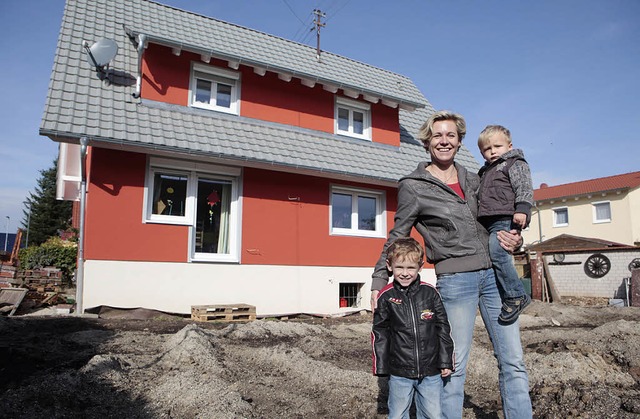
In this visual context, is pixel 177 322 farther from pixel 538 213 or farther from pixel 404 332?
pixel 538 213

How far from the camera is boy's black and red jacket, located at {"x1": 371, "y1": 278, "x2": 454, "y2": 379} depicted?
8.32ft

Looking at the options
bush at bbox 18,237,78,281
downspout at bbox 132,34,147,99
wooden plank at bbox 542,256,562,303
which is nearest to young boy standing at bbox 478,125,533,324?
downspout at bbox 132,34,147,99

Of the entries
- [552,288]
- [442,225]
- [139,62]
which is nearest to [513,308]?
[442,225]

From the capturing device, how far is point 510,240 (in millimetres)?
2574

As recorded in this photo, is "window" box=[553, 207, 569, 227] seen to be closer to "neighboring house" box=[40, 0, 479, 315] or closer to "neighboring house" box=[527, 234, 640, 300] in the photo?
"neighboring house" box=[527, 234, 640, 300]

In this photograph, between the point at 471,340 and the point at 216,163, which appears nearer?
the point at 471,340

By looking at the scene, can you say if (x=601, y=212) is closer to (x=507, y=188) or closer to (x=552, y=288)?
(x=552, y=288)

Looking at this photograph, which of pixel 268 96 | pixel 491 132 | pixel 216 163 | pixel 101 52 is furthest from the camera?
pixel 268 96

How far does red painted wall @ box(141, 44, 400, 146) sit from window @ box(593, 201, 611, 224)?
19.1m

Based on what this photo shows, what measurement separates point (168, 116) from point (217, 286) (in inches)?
141

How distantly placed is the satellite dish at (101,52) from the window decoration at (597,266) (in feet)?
52.0

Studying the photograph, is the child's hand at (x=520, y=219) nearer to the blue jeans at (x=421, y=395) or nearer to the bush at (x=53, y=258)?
the blue jeans at (x=421, y=395)

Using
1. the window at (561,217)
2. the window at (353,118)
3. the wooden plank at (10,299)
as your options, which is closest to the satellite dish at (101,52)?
the wooden plank at (10,299)

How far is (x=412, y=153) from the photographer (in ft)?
41.0
